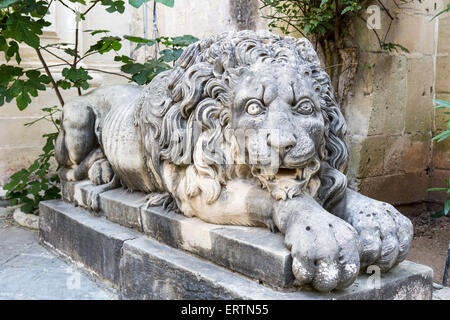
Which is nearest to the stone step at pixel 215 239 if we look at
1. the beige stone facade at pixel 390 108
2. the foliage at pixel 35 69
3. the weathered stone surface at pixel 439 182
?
the foliage at pixel 35 69

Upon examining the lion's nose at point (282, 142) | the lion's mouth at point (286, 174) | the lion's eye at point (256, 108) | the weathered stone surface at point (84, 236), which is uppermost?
the lion's eye at point (256, 108)

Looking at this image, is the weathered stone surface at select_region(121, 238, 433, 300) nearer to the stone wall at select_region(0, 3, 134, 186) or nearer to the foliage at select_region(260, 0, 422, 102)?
the foliage at select_region(260, 0, 422, 102)

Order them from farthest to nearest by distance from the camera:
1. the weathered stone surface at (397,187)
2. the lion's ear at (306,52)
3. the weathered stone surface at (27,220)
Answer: the weathered stone surface at (397,187) → the weathered stone surface at (27,220) → the lion's ear at (306,52)

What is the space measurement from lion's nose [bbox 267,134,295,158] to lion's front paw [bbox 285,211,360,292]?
29 centimetres

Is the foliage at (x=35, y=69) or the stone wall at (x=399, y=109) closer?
the foliage at (x=35, y=69)

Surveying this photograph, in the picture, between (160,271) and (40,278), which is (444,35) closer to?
(160,271)

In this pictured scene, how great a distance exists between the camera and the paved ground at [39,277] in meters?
2.57

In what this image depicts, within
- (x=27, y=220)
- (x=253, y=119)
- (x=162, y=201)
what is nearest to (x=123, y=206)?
(x=162, y=201)

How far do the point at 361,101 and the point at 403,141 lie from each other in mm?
635

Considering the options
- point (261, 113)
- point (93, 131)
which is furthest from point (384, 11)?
point (261, 113)

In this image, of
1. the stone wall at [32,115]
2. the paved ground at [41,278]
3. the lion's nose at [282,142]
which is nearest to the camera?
the lion's nose at [282,142]

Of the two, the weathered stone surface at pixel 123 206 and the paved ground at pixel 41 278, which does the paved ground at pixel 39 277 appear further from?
the weathered stone surface at pixel 123 206

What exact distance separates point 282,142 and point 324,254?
44 centimetres
